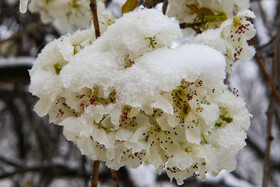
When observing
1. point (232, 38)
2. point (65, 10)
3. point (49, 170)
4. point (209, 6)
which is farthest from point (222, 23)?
point (49, 170)

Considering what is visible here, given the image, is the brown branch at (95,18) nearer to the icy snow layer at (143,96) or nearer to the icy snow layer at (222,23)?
the icy snow layer at (143,96)


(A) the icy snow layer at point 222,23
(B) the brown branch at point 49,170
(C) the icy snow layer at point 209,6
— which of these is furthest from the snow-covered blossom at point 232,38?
(B) the brown branch at point 49,170

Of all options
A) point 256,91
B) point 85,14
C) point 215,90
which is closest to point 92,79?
point 215,90

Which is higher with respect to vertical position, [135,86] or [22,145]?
[135,86]

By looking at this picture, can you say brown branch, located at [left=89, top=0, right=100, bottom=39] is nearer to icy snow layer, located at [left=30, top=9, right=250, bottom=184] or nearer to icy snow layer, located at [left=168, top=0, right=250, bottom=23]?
icy snow layer, located at [left=30, top=9, right=250, bottom=184]

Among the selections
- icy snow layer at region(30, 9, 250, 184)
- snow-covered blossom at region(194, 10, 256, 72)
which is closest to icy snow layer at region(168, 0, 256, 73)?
snow-covered blossom at region(194, 10, 256, 72)

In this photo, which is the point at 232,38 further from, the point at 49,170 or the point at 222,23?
the point at 49,170

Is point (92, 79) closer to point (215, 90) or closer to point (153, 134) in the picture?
point (153, 134)

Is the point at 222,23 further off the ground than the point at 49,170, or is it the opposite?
the point at 222,23
